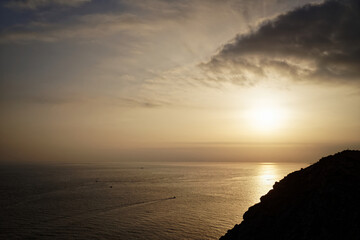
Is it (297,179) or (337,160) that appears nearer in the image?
(337,160)

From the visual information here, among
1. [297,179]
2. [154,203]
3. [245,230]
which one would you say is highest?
[297,179]

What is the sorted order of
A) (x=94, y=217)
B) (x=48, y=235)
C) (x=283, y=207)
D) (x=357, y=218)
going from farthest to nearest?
(x=94, y=217) → (x=48, y=235) → (x=283, y=207) → (x=357, y=218)

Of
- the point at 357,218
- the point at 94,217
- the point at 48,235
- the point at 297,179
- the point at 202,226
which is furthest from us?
the point at 94,217

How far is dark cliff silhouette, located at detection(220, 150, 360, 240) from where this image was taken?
20.9 metres

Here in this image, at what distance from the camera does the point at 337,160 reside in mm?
26094

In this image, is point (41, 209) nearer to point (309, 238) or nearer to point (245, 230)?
point (245, 230)

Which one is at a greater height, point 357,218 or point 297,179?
point 297,179

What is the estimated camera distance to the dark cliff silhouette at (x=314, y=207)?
2088 centimetres

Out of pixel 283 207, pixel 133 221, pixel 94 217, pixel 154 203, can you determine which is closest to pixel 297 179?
pixel 283 207

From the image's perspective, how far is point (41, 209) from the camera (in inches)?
2810

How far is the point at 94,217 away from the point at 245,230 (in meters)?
48.7

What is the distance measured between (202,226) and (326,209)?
37.4 metres

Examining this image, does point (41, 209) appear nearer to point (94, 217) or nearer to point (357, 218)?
point (94, 217)

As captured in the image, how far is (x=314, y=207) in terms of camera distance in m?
22.7
